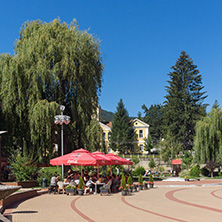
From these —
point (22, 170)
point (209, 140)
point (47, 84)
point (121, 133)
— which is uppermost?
point (47, 84)

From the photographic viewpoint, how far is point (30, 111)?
24312 mm

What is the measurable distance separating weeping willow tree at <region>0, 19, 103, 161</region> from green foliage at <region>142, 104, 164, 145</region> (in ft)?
206

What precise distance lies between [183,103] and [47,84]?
44.6 metres

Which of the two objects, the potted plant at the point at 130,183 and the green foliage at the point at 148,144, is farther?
the green foliage at the point at 148,144

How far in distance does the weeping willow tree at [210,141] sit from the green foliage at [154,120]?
4612cm

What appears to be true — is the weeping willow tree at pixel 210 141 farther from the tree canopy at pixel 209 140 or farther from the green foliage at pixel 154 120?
the green foliage at pixel 154 120

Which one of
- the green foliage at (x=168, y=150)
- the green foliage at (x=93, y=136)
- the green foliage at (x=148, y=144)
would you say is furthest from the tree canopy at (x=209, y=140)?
the green foliage at (x=148, y=144)

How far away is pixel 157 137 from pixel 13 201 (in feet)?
269

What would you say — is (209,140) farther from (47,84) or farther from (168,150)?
(47,84)

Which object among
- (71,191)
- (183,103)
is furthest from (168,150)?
(71,191)

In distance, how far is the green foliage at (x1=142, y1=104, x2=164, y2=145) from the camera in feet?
305

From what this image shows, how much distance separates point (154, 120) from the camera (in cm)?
9731

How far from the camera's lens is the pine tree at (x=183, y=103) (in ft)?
211

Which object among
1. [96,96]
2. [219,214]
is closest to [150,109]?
[96,96]
